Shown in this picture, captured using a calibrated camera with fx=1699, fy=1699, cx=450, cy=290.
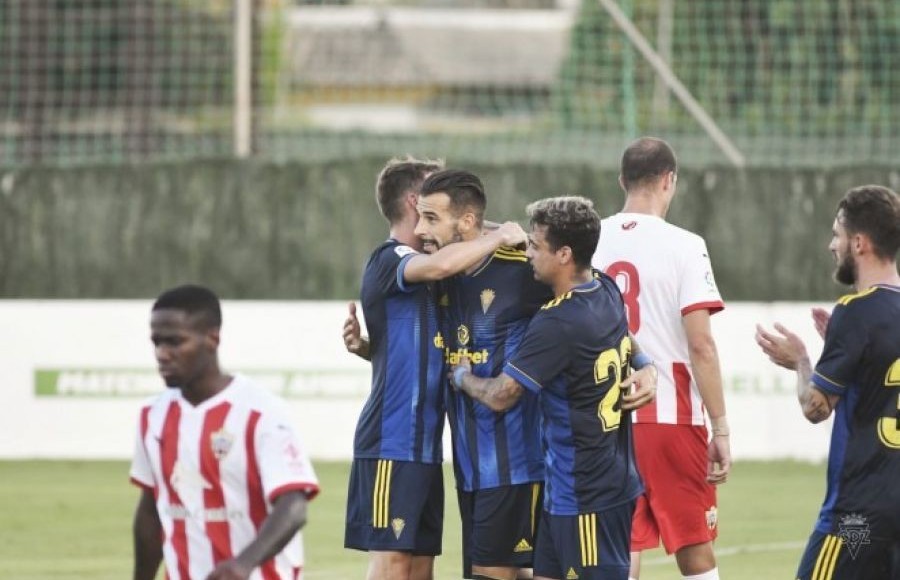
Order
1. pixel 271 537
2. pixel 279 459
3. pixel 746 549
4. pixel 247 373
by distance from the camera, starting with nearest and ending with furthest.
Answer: pixel 271 537
pixel 279 459
pixel 746 549
pixel 247 373

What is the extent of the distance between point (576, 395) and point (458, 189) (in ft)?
3.13

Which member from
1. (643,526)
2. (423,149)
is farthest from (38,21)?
(643,526)

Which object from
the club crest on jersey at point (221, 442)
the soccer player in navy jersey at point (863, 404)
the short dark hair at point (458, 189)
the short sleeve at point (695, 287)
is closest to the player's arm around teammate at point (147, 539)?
the club crest on jersey at point (221, 442)

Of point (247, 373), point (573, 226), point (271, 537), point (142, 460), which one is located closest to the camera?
point (271, 537)

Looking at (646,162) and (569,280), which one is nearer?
(569,280)

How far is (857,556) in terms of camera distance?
20.2 ft

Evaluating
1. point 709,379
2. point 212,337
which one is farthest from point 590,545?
point 212,337

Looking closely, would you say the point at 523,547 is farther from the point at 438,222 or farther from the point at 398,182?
the point at 398,182

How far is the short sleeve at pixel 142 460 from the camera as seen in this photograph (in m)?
5.32

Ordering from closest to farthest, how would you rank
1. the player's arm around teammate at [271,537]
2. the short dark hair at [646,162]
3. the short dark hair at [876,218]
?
the player's arm around teammate at [271,537], the short dark hair at [876,218], the short dark hair at [646,162]

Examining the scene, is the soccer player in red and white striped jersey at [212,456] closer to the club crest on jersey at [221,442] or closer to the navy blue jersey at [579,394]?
the club crest on jersey at [221,442]

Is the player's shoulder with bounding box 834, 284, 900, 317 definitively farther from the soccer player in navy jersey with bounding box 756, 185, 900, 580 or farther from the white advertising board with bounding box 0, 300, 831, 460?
the white advertising board with bounding box 0, 300, 831, 460

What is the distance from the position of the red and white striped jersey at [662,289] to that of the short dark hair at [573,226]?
105 cm

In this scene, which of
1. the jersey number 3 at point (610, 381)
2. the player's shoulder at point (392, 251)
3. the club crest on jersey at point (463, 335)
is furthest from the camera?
the player's shoulder at point (392, 251)
